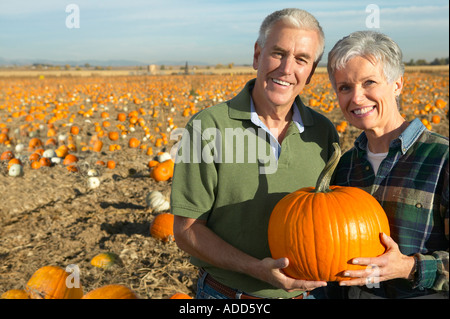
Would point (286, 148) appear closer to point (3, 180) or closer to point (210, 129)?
point (210, 129)

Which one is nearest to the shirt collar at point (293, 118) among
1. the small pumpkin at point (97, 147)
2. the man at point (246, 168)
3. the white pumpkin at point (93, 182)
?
the man at point (246, 168)

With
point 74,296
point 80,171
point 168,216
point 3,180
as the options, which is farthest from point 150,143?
point 74,296

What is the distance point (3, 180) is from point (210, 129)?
223 inches

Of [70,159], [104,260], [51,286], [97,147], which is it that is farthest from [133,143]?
[51,286]

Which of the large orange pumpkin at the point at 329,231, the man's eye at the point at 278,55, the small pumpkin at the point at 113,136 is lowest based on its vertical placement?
the small pumpkin at the point at 113,136

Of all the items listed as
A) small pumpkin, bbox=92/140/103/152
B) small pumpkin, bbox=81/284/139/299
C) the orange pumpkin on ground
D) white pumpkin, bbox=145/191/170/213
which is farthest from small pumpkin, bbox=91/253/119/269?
small pumpkin, bbox=92/140/103/152

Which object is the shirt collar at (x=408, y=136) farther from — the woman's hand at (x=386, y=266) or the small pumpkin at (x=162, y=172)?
the small pumpkin at (x=162, y=172)

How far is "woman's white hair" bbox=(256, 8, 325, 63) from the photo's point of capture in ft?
6.84

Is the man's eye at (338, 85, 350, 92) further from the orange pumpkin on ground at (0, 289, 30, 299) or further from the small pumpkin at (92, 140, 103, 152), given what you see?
the small pumpkin at (92, 140, 103, 152)

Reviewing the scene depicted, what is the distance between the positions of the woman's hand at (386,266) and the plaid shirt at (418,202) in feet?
0.22

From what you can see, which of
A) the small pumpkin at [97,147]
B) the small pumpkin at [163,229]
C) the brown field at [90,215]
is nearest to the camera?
the brown field at [90,215]

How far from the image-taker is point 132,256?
4121 millimetres

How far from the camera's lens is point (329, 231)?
1.92 m

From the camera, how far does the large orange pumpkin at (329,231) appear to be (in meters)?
1.90
